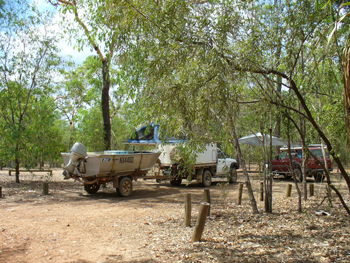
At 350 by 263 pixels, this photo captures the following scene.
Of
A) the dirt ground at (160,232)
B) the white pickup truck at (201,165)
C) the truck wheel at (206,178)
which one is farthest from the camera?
the truck wheel at (206,178)

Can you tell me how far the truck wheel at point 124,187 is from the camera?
12.4 metres

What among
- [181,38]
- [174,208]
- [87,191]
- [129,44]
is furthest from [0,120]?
[181,38]

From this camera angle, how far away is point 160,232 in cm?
720

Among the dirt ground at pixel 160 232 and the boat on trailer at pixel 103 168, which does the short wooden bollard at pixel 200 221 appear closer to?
the dirt ground at pixel 160 232

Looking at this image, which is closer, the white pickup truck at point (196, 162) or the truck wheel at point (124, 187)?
the truck wheel at point (124, 187)

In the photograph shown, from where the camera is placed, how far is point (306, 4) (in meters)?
6.12

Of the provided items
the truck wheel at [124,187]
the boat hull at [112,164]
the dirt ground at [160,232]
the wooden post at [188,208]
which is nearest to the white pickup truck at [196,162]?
the boat hull at [112,164]

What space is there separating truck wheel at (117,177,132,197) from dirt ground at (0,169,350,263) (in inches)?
44.2

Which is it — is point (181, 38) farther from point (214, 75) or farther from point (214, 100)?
point (214, 100)

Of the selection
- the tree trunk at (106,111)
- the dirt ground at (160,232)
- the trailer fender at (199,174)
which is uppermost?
the tree trunk at (106,111)

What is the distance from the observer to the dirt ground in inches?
218

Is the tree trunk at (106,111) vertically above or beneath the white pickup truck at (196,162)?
above

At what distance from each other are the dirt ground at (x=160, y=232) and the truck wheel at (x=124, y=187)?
112cm

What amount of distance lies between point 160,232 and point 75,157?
221 inches
